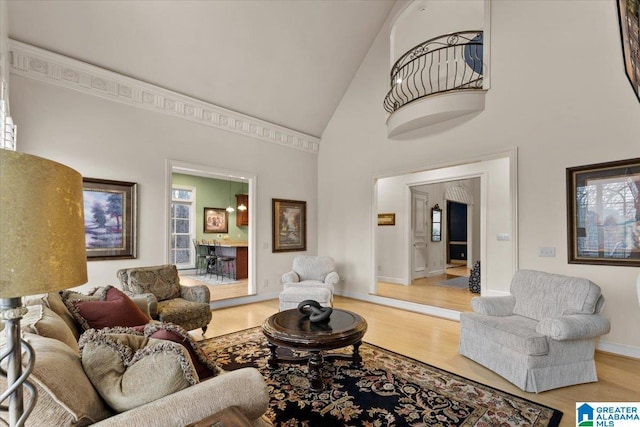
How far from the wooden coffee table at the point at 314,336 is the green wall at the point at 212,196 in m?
7.75

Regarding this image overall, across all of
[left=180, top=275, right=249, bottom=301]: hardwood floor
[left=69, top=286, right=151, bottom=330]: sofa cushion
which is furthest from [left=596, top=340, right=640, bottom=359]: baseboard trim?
[left=180, top=275, right=249, bottom=301]: hardwood floor

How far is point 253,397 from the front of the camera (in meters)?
1.26

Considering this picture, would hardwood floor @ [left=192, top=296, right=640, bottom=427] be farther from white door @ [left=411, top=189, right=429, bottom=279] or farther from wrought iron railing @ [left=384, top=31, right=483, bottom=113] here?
wrought iron railing @ [left=384, top=31, right=483, bottom=113]

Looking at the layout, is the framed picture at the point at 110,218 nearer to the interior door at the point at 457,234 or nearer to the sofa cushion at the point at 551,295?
the sofa cushion at the point at 551,295

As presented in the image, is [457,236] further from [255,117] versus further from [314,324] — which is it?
[314,324]

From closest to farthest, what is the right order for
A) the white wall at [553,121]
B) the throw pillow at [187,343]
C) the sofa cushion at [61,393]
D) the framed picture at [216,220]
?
the sofa cushion at [61,393]
the throw pillow at [187,343]
the white wall at [553,121]
the framed picture at [216,220]

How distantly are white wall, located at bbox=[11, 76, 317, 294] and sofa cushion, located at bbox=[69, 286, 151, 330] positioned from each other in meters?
2.04

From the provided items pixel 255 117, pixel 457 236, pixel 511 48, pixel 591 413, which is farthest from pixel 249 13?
pixel 457 236

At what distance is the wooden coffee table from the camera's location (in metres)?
2.37

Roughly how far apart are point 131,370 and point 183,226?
9260 mm

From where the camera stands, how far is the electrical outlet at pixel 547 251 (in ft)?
11.9

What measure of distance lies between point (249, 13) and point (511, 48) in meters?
3.61

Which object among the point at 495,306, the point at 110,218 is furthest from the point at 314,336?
the point at 110,218

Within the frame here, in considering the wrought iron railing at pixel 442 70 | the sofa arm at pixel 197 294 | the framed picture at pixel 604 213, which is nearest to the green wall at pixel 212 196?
the sofa arm at pixel 197 294
